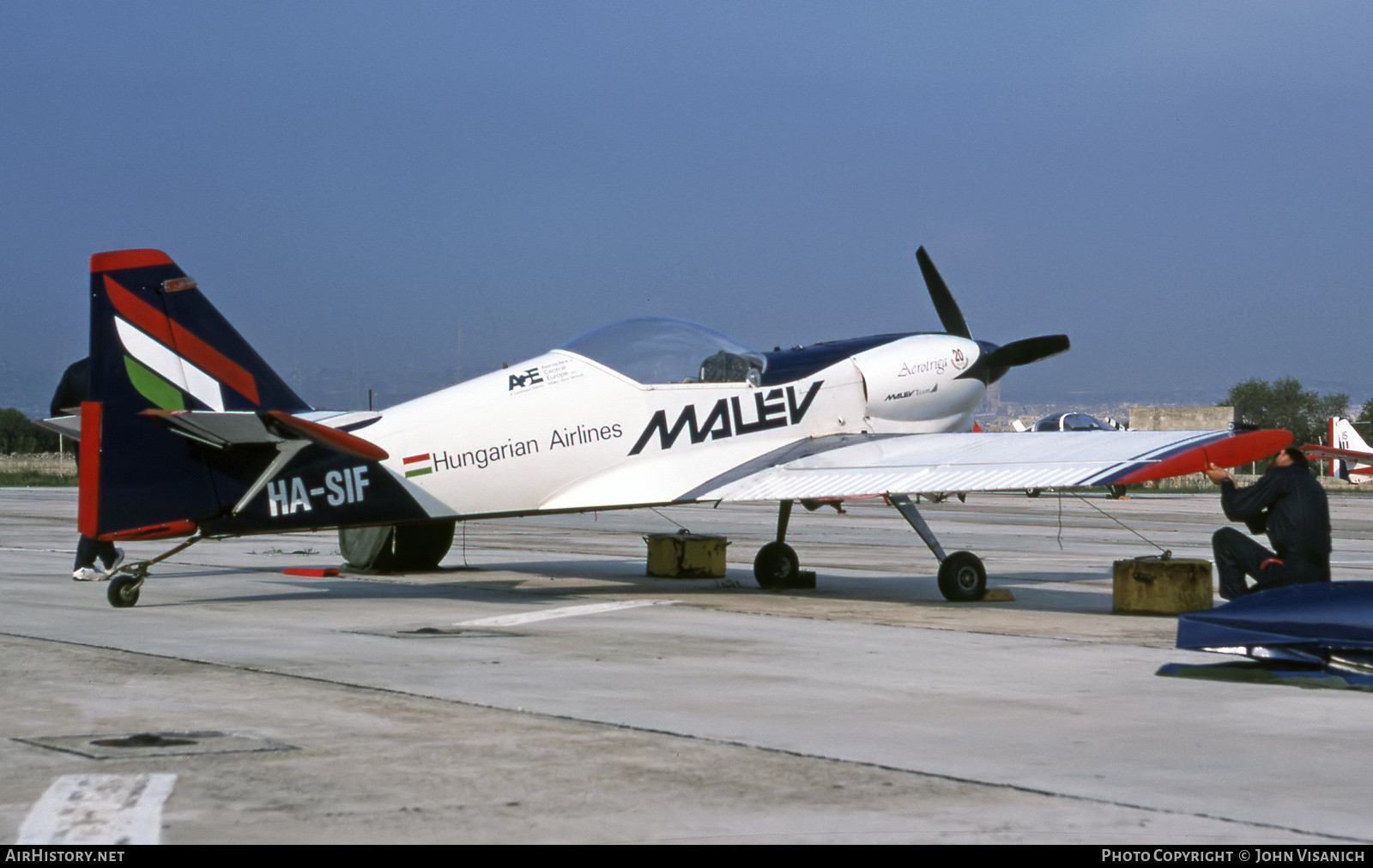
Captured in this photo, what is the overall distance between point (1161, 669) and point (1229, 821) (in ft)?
14.0

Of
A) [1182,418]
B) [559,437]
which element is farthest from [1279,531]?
[1182,418]

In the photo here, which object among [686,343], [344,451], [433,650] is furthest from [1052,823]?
[686,343]

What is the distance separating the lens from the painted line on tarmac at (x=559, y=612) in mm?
12734

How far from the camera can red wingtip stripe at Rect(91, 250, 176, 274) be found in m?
13.1

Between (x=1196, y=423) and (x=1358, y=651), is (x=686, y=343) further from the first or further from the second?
(x=1196, y=423)

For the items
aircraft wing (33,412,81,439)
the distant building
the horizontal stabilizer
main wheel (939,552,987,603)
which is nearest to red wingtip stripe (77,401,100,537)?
the horizontal stabilizer

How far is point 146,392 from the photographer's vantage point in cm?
1300

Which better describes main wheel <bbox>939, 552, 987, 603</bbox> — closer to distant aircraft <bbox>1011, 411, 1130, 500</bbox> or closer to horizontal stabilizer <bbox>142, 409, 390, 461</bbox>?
horizontal stabilizer <bbox>142, 409, 390, 461</bbox>

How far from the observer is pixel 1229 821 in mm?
5590

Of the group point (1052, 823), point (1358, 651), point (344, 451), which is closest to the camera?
point (1052, 823)

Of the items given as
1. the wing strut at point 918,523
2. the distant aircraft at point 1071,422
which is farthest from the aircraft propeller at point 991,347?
the distant aircraft at point 1071,422

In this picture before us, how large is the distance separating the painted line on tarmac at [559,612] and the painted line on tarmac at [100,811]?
6.45 m

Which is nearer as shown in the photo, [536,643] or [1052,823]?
[1052,823]

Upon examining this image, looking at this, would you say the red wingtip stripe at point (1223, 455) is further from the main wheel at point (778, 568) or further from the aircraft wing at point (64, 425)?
the aircraft wing at point (64, 425)
